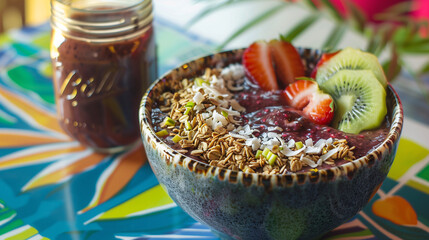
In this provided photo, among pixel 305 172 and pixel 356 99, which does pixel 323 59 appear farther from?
pixel 305 172

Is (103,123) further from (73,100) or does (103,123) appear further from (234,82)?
(234,82)

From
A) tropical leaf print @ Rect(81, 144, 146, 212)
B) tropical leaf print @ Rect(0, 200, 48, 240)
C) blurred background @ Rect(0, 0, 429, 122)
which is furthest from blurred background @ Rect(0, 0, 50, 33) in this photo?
tropical leaf print @ Rect(0, 200, 48, 240)

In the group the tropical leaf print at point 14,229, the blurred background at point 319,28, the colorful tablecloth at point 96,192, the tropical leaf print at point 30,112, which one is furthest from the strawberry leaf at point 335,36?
the tropical leaf print at point 14,229

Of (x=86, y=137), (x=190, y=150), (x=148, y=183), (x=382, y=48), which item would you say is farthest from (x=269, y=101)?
(x=382, y=48)

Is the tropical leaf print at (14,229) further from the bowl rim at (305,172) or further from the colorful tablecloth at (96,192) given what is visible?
the bowl rim at (305,172)

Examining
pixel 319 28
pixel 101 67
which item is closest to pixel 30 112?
pixel 101 67

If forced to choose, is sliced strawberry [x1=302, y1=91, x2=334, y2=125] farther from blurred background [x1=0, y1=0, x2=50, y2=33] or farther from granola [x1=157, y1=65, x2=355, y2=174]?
blurred background [x1=0, y1=0, x2=50, y2=33]
